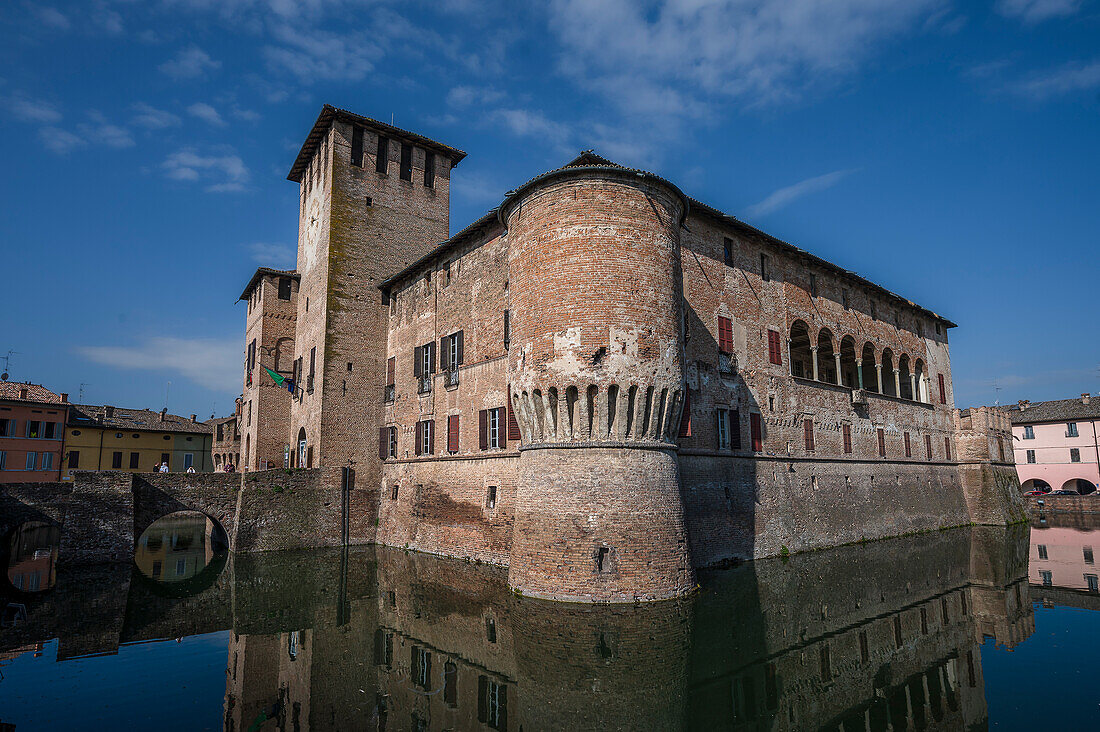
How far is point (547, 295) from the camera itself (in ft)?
50.2

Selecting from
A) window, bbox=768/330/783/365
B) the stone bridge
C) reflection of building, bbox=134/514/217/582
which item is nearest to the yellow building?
reflection of building, bbox=134/514/217/582

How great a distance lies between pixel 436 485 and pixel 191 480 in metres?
9.13

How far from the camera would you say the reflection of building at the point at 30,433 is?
34500mm

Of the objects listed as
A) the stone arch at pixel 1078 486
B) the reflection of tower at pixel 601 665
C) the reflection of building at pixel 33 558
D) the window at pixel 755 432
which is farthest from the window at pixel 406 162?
the stone arch at pixel 1078 486

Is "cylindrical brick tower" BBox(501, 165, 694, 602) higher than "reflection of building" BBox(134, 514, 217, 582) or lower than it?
higher

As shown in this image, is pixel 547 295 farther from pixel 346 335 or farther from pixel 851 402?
pixel 851 402

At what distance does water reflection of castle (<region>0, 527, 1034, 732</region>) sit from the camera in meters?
8.73

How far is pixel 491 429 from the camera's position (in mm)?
20734

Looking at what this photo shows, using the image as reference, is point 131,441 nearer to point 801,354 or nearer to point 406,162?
point 406,162

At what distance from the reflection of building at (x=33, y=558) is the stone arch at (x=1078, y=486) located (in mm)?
66798

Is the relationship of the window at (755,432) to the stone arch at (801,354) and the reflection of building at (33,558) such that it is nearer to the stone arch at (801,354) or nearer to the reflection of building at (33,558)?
the stone arch at (801,354)

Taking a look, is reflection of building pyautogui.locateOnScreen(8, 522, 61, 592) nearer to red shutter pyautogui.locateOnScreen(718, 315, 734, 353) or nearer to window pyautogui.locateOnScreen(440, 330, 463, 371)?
window pyautogui.locateOnScreen(440, 330, 463, 371)

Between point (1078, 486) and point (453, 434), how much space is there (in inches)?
2204

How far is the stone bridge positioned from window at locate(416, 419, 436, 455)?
3.80 m
